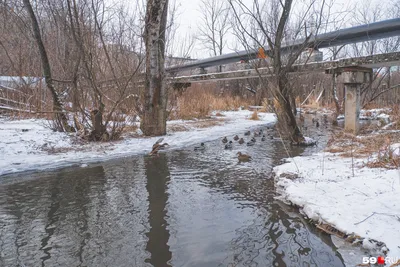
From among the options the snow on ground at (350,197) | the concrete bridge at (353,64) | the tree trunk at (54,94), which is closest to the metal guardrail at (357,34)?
the concrete bridge at (353,64)

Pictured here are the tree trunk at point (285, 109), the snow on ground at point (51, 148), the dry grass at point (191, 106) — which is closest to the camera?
the snow on ground at point (51, 148)

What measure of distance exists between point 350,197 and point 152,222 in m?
2.12

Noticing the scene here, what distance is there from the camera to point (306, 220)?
9.80 ft

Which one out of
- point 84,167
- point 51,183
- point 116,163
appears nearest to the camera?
point 51,183

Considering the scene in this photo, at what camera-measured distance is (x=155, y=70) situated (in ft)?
26.4

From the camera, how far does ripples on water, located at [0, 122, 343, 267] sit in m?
2.33

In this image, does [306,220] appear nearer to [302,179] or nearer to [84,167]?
[302,179]

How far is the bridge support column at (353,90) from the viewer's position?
797cm

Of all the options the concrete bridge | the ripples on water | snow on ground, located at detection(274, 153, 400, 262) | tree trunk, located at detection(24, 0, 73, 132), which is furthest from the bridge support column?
tree trunk, located at detection(24, 0, 73, 132)

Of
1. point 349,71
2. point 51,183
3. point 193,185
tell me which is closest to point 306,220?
point 193,185

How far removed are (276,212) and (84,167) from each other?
3.60 metres

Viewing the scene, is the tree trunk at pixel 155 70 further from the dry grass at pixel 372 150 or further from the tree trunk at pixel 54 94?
the dry grass at pixel 372 150

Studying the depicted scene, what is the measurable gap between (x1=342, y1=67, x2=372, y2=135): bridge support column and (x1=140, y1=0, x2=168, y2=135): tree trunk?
512cm

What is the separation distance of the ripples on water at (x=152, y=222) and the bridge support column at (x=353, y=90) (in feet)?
16.2
